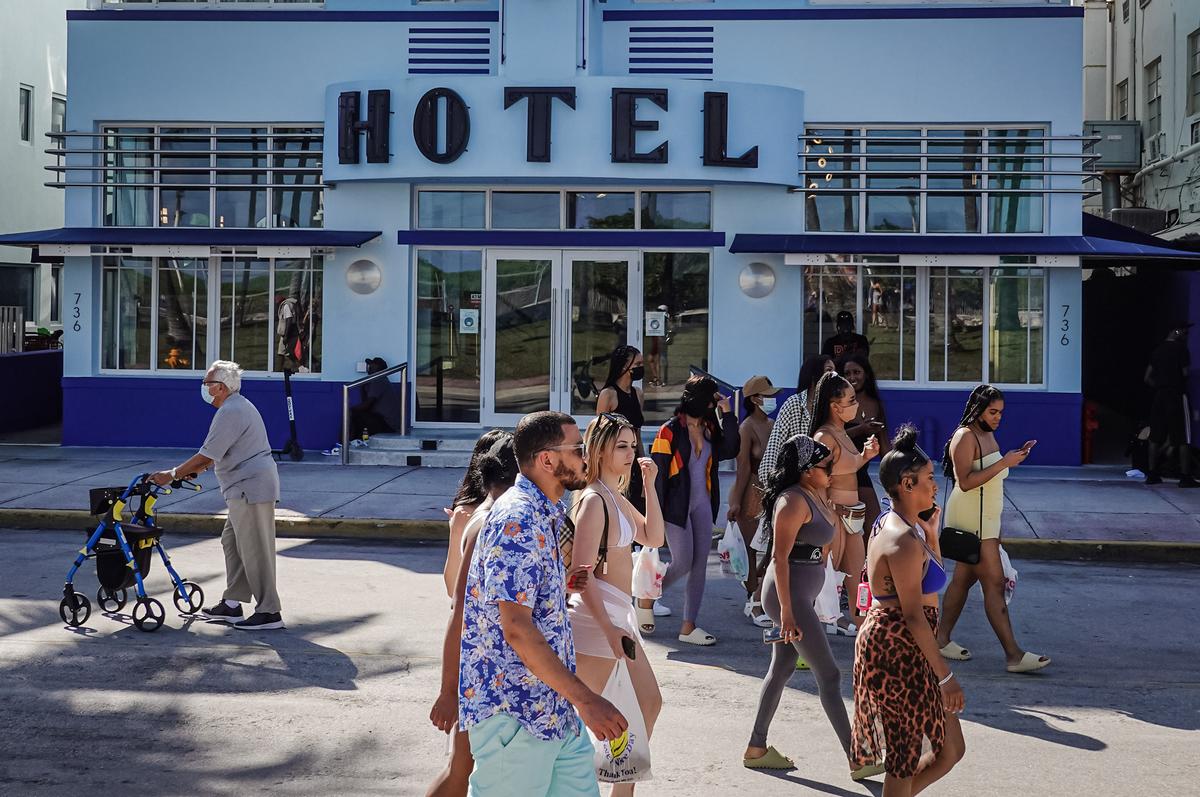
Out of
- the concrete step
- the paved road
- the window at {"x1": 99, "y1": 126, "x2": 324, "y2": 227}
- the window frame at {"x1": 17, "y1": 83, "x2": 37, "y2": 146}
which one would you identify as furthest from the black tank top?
the window frame at {"x1": 17, "y1": 83, "x2": 37, "y2": 146}

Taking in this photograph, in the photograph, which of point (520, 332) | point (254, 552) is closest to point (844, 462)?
point (254, 552)

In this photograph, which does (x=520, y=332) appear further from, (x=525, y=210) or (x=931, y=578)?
(x=931, y=578)

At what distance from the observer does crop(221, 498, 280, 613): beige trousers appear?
380 inches

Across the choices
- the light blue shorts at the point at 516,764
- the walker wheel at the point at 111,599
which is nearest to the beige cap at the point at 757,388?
the walker wheel at the point at 111,599

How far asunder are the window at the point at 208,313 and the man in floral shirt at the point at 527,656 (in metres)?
15.7

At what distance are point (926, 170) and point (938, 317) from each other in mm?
1983

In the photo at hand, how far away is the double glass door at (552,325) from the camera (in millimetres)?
19406

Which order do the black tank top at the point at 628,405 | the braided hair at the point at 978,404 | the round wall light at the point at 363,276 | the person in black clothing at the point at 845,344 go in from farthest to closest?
the round wall light at the point at 363,276
the person in black clothing at the point at 845,344
the black tank top at the point at 628,405
the braided hair at the point at 978,404

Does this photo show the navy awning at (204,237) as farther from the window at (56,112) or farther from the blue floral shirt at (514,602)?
the window at (56,112)

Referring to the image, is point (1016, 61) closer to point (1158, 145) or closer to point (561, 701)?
point (1158, 145)

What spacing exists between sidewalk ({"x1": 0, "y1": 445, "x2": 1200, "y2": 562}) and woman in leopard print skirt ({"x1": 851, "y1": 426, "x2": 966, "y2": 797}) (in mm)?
8067

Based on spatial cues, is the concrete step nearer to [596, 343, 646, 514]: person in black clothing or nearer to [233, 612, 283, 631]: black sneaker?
[596, 343, 646, 514]: person in black clothing

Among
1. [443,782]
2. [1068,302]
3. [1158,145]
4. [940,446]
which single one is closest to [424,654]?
[443,782]

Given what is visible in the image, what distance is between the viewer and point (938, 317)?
1914 cm
